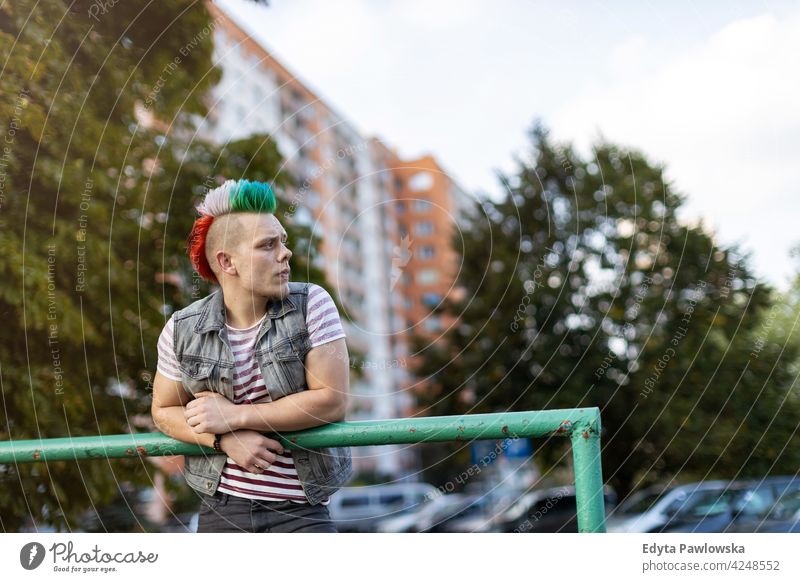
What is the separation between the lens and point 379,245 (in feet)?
125

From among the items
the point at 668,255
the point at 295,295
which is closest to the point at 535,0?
the point at 295,295

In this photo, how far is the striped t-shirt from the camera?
1.99 meters

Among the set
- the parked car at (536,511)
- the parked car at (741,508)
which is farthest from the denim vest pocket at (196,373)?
the parked car at (536,511)

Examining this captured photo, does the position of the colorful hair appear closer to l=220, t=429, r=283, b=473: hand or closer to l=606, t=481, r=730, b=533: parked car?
l=220, t=429, r=283, b=473: hand

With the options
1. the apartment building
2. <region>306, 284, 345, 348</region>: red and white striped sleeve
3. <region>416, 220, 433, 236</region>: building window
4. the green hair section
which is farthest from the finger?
<region>416, 220, 433, 236</region>: building window

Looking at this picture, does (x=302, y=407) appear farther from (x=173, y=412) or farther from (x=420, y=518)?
(x=420, y=518)

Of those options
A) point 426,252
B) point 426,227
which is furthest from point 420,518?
point 426,227

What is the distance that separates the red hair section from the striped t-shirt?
25cm

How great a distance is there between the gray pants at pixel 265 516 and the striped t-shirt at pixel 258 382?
0.07 feet

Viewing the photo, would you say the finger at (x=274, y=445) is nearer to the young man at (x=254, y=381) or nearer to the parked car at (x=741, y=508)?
the young man at (x=254, y=381)

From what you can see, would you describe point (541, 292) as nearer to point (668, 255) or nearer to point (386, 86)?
point (668, 255)

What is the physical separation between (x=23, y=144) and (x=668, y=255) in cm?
867

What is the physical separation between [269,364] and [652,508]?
7732 mm

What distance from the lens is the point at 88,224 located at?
14.1 feet
